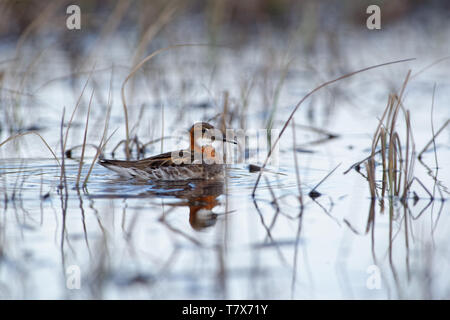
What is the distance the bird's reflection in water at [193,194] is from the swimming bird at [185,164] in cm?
10

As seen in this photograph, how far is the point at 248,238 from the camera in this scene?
4.67 meters

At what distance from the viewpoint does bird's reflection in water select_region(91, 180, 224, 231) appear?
16.8 ft

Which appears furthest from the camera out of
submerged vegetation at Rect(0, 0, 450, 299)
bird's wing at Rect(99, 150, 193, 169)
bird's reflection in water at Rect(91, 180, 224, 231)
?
bird's wing at Rect(99, 150, 193, 169)

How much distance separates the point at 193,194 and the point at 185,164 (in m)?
0.83

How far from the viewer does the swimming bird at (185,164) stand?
6496mm

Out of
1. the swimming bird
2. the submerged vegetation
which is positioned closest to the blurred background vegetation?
the submerged vegetation

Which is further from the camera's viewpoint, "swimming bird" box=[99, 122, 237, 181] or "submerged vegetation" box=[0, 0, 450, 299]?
"swimming bird" box=[99, 122, 237, 181]

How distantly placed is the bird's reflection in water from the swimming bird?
4.1 inches

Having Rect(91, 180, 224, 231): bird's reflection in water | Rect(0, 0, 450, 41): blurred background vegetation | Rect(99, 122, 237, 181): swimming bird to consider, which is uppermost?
Rect(0, 0, 450, 41): blurred background vegetation

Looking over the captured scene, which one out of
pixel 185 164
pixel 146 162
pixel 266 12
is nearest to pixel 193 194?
pixel 146 162

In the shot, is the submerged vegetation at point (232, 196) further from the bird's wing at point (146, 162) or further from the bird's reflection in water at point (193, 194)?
the bird's wing at point (146, 162)

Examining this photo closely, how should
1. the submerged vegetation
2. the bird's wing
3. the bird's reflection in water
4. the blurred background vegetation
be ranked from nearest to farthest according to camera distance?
the submerged vegetation → the bird's reflection in water → the bird's wing → the blurred background vegetation

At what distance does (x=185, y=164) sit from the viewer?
271 inches

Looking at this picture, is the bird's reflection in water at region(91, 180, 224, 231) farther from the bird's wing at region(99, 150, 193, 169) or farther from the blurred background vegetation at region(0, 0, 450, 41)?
the blurred background vegetation at region(0, 0, 450, 41)
